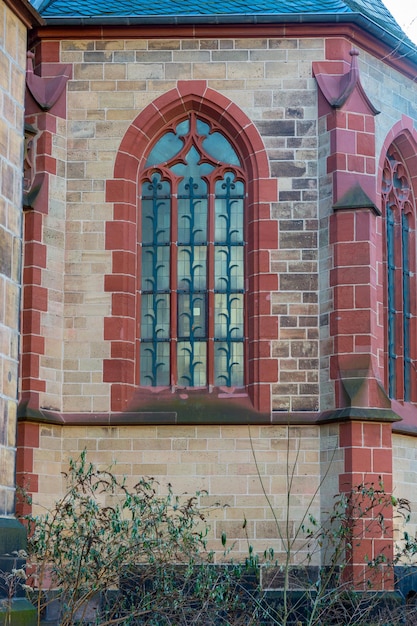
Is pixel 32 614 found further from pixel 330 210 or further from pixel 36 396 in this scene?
pixel 330 210

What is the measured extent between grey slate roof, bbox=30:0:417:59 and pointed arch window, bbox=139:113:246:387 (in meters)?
1.25

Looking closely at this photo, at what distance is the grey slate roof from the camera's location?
15.4 metres

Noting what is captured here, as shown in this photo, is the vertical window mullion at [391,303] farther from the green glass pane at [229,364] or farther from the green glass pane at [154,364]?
the green glass pane at [154,364]

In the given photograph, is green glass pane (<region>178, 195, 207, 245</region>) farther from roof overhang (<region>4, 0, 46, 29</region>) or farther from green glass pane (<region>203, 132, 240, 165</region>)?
roof overhang (<region>4, 0, 46, 29</region>)

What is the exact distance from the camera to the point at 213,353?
1528cm

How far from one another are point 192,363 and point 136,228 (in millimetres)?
1742

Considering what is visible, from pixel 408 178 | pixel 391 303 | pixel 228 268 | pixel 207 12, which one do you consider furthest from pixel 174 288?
pixel 408 178

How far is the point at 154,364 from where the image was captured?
15.3 meters

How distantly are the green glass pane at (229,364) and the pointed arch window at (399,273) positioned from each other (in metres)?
2.10

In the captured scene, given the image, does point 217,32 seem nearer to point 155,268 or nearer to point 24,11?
point 155,268

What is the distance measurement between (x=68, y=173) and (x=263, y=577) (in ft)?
17.1

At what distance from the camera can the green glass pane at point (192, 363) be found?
600 inches

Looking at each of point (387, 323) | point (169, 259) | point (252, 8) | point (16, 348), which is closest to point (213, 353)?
point (169, 259)

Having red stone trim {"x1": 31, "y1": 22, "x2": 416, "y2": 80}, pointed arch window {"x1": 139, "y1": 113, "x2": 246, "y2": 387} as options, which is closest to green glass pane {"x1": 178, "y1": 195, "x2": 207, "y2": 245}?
pointed arch window {"x1": 139, "y1": 113, "x2": 246, "y2": 387}
